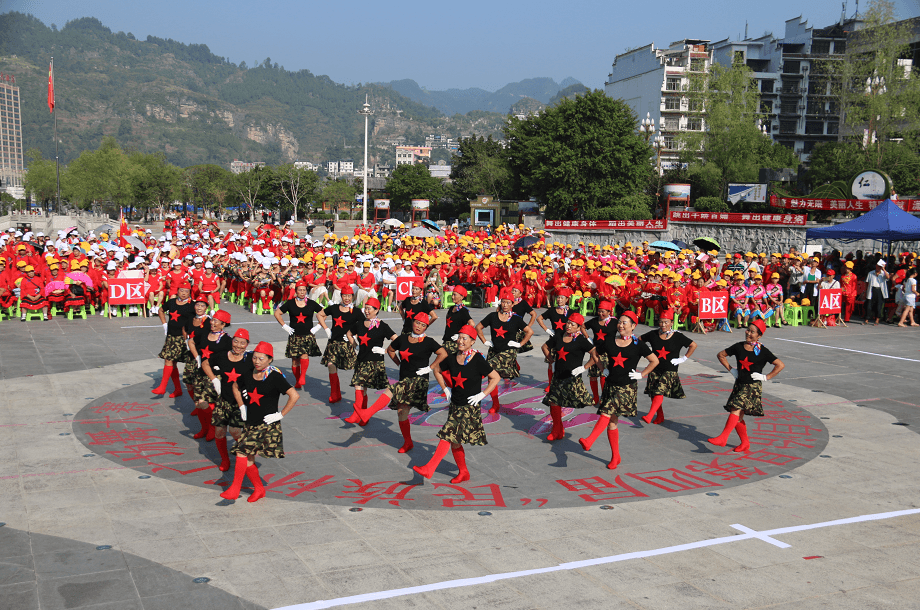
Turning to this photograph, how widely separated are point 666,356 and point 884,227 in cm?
1645

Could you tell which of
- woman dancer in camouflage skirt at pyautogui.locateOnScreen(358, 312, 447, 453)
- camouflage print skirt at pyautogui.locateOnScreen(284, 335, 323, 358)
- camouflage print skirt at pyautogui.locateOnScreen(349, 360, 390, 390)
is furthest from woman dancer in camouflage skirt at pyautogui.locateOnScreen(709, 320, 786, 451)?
camouflage print skirt at pyautogui.locateOnScreen(284, 335, 323, 358)

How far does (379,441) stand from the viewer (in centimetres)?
1017

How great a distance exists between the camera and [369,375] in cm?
1064

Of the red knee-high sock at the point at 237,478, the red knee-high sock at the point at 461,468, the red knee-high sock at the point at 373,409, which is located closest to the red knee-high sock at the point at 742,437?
the red knee-high sock at the point at 461,468

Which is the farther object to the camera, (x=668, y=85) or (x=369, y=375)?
(x=668, y=85)

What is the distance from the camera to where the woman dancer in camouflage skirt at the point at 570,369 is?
388 inches

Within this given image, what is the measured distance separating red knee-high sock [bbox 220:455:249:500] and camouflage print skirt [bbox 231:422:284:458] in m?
0.09

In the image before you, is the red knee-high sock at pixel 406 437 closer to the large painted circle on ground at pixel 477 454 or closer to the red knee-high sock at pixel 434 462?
the large painted circle on ground at pixel 477 454

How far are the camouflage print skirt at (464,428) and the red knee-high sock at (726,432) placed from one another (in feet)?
12.6

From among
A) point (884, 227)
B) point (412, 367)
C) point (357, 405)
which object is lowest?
point (357, 405)

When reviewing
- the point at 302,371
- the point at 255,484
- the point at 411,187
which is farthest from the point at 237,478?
the point at 411,187

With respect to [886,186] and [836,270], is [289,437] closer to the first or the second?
[836,270]

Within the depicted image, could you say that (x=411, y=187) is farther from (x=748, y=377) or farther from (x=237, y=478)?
(x=237, y=478)

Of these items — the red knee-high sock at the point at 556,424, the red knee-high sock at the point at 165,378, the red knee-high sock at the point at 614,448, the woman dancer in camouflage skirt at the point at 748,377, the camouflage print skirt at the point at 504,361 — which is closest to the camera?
the red knee-high sock at the point at 614,448
